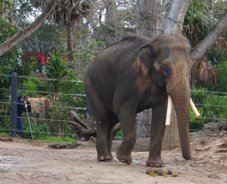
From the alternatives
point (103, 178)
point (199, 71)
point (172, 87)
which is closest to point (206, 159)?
point (172, 87)

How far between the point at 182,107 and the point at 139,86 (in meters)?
1.05

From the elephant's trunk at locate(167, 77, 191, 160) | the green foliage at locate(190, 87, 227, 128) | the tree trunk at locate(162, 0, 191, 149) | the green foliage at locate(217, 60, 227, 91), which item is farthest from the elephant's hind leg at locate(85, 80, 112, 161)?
the green foliage at locate(217, 60, 227, 91)

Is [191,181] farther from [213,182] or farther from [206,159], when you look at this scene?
[206,159]

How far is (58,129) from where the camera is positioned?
12.4 m

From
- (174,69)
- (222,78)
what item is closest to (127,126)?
(174,69)

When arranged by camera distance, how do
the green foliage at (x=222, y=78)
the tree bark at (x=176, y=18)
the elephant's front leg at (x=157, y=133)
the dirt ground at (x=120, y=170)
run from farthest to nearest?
the green foliage at (x=222, y=78), the tree bark at (x=176, y=18), the elephant's front leg at (x=157, y=133), the dirt ground at (x=120, y=170)

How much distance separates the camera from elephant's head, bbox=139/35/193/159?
493cm

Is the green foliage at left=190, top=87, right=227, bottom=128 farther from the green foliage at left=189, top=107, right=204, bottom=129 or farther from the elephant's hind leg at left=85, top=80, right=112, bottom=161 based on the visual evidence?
the elephant's hind leg at left=85, top=80, right=112, bottom=161

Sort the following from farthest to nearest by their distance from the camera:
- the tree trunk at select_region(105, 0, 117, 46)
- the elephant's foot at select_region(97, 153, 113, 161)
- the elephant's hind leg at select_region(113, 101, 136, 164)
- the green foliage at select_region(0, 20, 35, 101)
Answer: the tree trunk at select_region(105, 0, 117, 46) < the green foliage at select_region(0, 20, 35, 101) < the elephant's foot at select_region(97, 153, 113, 161) < the elephant's hind leg at select_region(113, 101, 136, 164)

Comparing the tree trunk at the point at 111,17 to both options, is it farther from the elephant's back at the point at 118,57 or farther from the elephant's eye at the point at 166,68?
the elephant's eye at the point at 166,68

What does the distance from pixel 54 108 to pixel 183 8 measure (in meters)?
5.85

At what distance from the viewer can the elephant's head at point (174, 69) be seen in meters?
4.93

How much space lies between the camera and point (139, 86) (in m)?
5.82

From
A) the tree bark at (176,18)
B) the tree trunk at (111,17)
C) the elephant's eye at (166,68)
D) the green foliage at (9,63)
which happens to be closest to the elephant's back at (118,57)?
the elephant's eye at (166,68)
